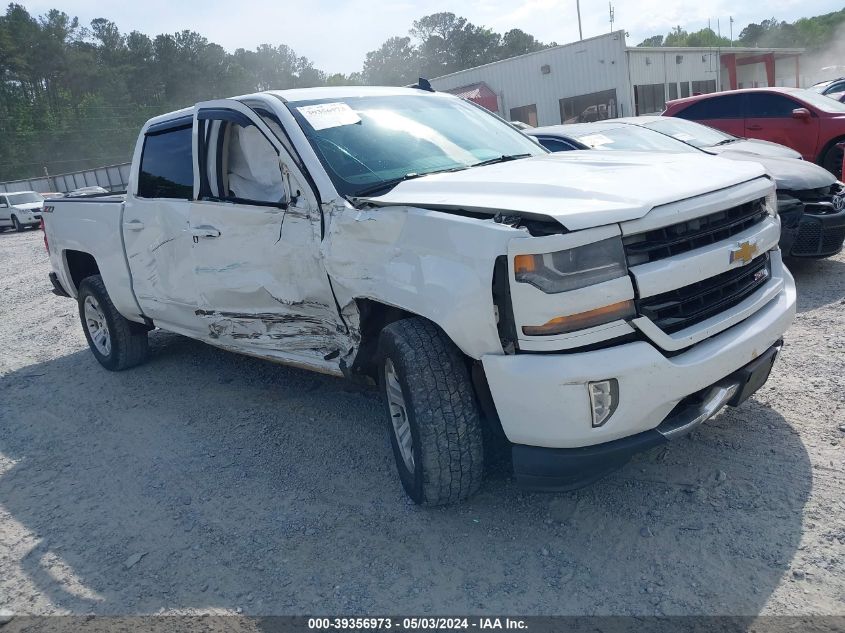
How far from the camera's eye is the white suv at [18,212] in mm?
26344

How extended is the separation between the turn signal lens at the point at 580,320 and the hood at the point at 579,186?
1.04 feet

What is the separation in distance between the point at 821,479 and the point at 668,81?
97.6ft

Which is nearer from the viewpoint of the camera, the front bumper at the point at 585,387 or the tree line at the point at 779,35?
the front bumper at the point at 585,387

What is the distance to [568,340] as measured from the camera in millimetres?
2613

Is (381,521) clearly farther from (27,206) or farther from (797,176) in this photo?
(27,206)

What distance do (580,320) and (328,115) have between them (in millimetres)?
2100

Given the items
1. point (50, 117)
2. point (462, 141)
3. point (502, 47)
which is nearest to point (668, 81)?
point (462, 141)

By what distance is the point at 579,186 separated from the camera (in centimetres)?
295

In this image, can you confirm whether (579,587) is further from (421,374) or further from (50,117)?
(50,117)

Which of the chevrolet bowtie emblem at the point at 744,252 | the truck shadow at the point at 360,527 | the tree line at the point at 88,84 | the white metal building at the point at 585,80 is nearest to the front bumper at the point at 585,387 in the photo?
the chevrolet bowtie emblem at the point at 744,252

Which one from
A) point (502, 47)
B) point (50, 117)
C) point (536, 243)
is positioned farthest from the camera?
point (502, 47)

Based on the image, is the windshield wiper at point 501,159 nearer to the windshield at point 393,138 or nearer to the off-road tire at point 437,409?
the windshield at point 393,138

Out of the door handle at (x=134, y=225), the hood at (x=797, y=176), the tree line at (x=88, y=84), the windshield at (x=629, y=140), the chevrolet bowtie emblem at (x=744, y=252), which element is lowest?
the hood at (x=797, y=176)

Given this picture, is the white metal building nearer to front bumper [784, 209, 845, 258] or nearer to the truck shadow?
front bumper [784, 209, 845, 258]
